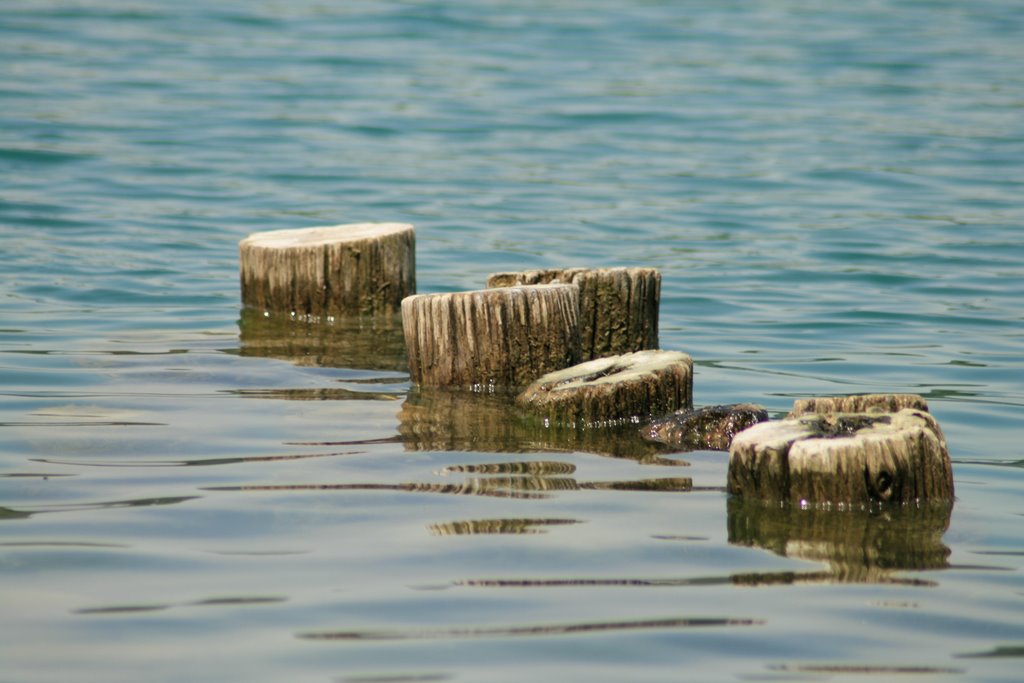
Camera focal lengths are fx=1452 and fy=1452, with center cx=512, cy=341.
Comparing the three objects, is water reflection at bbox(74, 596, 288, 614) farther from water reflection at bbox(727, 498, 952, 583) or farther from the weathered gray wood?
the weathered gray wood

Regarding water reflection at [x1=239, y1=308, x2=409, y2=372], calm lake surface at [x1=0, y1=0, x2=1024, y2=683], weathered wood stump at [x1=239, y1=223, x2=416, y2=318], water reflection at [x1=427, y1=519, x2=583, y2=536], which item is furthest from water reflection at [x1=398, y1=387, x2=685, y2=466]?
weathered wood stump at [x1=239, y1=223, x2=416, y2=318]

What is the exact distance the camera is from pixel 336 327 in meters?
8.75

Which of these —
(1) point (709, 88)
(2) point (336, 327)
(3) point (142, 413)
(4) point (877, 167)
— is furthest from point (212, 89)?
(3) point (142, 413)

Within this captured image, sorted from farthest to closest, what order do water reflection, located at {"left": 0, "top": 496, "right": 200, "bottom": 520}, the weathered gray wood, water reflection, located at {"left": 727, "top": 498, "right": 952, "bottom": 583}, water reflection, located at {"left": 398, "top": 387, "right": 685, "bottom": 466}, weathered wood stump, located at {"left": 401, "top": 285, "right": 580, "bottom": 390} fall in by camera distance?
weathered wood stump, located at {"left": 401, "top": 285, "right": 580, "bottom": 390} < water reflection, located at {"left": 398, "top": 387, "right": 685, "bottom": 466} < the weathered gray wood < water reflection, located at {"left": 0, "top": 496, "right": 200, "bottom": 520} < water reflection, located at {"left": 727, "top": 498, "right": 952, "bottom": 583}

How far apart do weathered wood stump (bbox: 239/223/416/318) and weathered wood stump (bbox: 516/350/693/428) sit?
2.45 metres

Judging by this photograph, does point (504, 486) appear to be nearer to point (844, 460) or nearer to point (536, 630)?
point (844, 460)

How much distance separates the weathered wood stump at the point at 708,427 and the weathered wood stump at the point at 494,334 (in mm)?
798

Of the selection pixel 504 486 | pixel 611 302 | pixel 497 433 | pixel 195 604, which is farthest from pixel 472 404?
pixel 195 604

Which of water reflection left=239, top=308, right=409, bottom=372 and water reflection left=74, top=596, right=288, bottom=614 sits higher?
water reflection left=239, top=308, right=409, bottom=372

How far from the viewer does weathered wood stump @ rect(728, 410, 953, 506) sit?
505 cm

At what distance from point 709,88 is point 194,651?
65.6ft

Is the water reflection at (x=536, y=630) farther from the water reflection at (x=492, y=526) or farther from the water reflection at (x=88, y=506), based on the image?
the water reflection at (x=88, y=506)

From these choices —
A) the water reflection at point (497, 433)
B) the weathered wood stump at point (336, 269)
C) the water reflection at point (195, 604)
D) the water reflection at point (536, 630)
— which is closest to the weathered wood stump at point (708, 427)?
the water reflection at point (497, 433)

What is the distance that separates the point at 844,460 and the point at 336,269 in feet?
14.4
